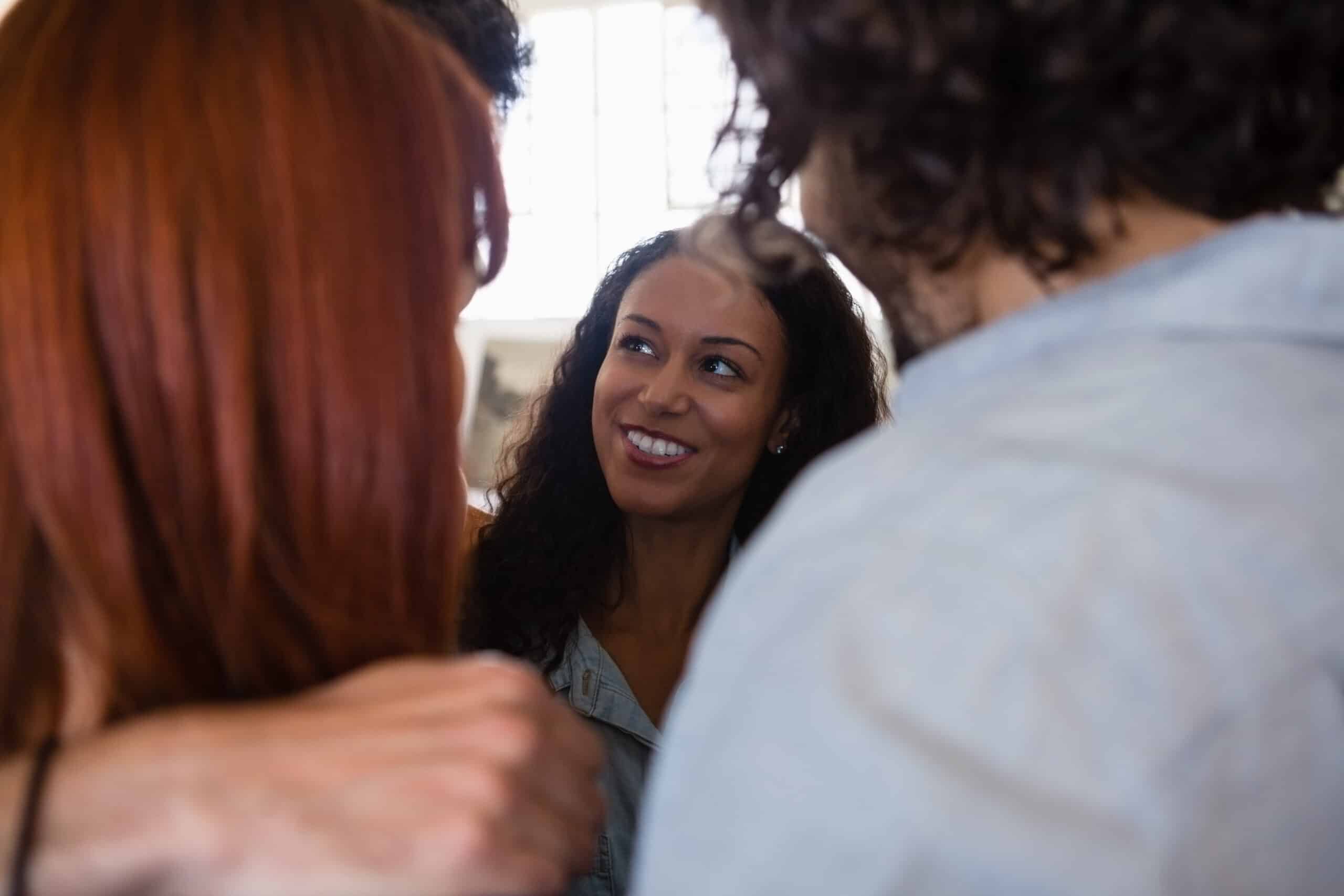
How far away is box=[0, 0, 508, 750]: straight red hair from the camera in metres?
0.59

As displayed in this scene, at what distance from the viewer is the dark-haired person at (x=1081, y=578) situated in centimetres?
48

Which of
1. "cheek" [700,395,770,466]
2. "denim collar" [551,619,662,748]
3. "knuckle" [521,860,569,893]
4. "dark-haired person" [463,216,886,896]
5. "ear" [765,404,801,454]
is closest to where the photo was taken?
"knuckle" [521,860,569,893]

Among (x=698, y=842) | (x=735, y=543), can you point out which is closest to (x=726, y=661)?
(x=698, y=842)

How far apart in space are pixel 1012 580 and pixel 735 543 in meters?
1.37

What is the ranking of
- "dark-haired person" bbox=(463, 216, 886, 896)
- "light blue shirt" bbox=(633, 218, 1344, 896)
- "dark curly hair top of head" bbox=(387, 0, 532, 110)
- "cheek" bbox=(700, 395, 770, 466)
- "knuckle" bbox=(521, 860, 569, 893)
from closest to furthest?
"light blue shirt" bbox=(633, 218, 1344, 896) < "knuckle" bbox=(521, 860, 569, 893) < "dark curly hair top of head" bbox=(387, 0, 532, 110) < "dark-haired person" bbox=(463, 216, 886, 896) < "cheek" bbox=(700, 395, 770, 466)

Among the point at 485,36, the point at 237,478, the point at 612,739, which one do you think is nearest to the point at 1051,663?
the point at 237,478

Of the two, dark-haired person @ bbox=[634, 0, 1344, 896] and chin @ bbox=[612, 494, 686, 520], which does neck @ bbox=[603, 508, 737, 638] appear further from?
dark-haired person @ bbox=[634, 0, 1344, 896]

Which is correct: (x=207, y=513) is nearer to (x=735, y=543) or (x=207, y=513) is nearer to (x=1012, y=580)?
(x=1012, y=580)

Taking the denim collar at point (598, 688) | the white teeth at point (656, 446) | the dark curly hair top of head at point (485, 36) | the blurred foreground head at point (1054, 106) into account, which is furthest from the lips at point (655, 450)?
the blurred foreground head at point (1054, 106)

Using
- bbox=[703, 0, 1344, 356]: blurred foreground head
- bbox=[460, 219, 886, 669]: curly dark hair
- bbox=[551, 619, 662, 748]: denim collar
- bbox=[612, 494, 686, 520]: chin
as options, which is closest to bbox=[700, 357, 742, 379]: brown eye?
bbox=[460, 219, 886, 669]: curly dark hair

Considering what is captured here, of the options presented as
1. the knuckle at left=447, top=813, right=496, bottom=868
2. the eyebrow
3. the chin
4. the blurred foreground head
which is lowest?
the chin

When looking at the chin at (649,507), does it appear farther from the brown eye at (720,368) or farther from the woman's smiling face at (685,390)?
the brown eye at (720,368)

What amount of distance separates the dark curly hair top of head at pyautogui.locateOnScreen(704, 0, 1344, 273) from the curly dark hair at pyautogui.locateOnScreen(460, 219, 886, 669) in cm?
95

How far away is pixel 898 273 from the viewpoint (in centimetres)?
79
